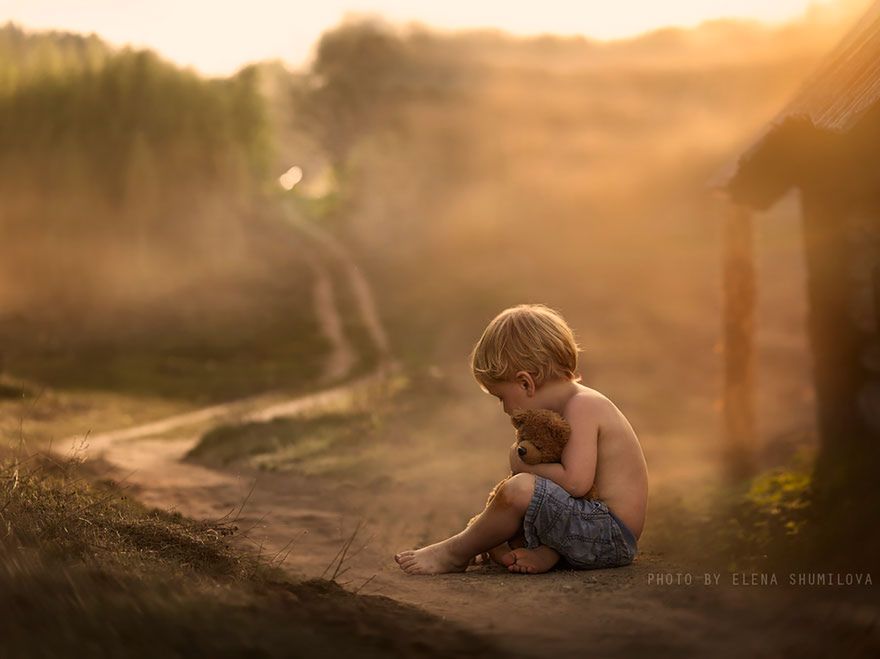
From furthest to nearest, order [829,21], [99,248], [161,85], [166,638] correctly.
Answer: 1. [829,21]
2. [161,85]
3. [99,248]
4. [166,638]

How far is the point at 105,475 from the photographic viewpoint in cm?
845

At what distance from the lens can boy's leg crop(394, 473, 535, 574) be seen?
4297mm

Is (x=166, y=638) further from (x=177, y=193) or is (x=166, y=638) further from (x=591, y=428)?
(x=177, y=193)

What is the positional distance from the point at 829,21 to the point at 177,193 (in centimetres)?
3155

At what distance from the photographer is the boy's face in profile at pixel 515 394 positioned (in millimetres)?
4527

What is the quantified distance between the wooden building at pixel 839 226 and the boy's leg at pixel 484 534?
12.3ft

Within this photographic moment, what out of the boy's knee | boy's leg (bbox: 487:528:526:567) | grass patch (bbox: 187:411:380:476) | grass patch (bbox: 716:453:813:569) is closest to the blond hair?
the boy's knee

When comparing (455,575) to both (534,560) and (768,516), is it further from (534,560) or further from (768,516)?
(768,516)

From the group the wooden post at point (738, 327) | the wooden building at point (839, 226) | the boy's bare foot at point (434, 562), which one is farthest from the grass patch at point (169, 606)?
the wooden post at point (738, 327)

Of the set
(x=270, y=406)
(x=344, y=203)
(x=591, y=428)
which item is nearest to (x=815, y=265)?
(x=591, y=428)

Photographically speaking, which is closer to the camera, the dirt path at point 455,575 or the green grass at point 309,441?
the dirt path at point 455,575

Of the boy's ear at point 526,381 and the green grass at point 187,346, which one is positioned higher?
the boy's ear at point 526,381

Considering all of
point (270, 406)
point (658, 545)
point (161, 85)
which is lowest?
point (270, 406)

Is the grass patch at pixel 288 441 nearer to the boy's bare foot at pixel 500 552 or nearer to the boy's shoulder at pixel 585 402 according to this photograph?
the boy's bare foot at pixel 500 552
